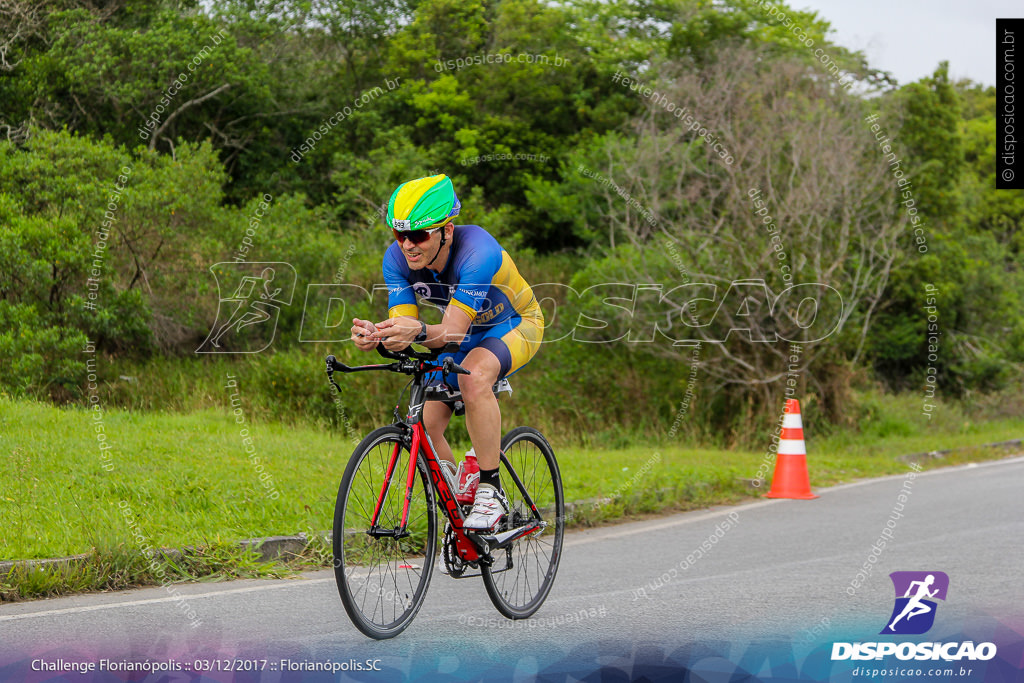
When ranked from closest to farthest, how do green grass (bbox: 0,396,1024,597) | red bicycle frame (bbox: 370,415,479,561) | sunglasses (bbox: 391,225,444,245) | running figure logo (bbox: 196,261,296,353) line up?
red bicycle frame (bbox: 370,415,479,561) → sunglasses (bbox: 391,225,444,245) → green grass (bbox: 0,396,1024,597) → running figure logo (bbox: 196,261,296,353)

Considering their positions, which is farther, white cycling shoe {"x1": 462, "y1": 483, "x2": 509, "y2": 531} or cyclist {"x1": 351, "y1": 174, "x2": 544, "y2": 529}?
white cycling shoe {"x1": 462, "y1": 483, "x2": 509, "y2": 531}

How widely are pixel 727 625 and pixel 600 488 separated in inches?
176

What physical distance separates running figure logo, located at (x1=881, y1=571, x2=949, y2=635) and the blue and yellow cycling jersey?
2.47 metres

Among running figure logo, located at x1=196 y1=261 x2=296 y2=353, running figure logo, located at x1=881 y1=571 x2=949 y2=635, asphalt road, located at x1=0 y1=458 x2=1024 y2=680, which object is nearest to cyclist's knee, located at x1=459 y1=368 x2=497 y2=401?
asphalt road, located at x1=0 y1=458 x2=1024 y2=680

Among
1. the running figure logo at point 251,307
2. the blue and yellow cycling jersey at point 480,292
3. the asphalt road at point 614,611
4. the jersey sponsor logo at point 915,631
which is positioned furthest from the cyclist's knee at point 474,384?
the running figure logo at point 251,307

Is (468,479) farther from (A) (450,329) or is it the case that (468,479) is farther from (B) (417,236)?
(B) (417,236)

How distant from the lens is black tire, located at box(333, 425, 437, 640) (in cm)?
485

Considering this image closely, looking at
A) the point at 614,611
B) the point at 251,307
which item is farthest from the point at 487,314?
the point at 251,307

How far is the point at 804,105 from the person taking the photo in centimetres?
1995

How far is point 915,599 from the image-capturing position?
6316 millimetres

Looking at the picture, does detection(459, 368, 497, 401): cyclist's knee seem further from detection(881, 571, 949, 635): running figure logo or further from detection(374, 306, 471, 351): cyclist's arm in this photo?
detection(881, 571, 949, 635): running figure logo

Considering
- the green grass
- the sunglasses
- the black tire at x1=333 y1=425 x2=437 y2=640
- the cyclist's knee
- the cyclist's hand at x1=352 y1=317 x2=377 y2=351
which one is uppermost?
the sunglasses

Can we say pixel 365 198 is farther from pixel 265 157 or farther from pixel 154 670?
pixel 154 670

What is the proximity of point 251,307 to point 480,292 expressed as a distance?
1564 cm
